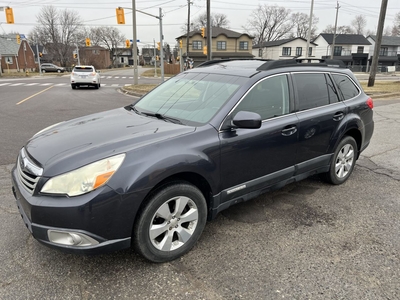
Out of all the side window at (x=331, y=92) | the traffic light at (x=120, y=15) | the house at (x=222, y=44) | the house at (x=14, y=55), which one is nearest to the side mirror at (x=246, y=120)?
the side window at (x=331, y=92)

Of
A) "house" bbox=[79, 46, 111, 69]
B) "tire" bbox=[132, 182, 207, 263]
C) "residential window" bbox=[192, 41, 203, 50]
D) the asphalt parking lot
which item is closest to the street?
the asphalt parking lot

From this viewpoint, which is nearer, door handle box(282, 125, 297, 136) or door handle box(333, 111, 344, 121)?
door handle box(282, 125, 297, 136)

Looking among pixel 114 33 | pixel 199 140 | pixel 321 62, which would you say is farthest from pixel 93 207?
pixel 114 33

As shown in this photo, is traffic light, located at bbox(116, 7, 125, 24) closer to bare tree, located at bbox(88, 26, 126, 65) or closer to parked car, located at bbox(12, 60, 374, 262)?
parked car, located at bbox(12, 60, 374, 262)

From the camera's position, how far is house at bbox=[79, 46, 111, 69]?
78.7 meters

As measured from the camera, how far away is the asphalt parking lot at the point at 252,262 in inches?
96.0

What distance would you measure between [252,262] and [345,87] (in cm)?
300

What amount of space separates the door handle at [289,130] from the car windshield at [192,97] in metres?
0.71

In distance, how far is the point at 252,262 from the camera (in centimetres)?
280

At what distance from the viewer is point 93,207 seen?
7.49 ft

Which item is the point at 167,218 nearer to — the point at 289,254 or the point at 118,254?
the point at 118,254

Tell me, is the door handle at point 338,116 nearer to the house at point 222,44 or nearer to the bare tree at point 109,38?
the house at point 222,44

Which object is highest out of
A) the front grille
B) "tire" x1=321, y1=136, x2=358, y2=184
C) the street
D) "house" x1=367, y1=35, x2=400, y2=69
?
"house" x1=367, y1=35, x2=400, y2=69

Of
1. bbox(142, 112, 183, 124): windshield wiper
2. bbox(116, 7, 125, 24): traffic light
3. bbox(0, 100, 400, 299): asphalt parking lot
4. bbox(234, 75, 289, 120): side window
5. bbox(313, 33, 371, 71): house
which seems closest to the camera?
bbox(0, 100, 400, 299): asphalt parking lot
